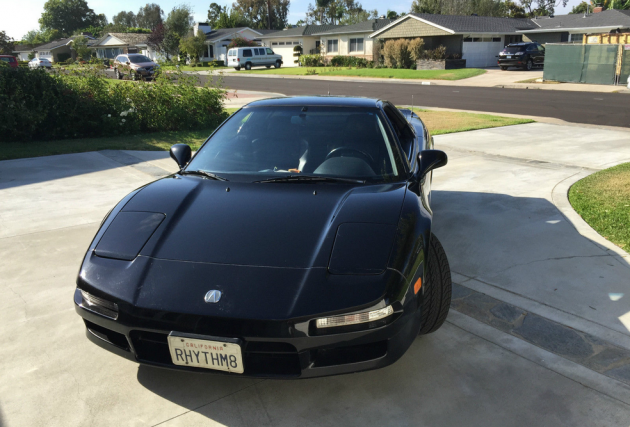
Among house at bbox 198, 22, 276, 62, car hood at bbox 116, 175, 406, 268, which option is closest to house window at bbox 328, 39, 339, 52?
house at bbox 198, 22, 276, 62

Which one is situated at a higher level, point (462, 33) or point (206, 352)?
point (462, 33)

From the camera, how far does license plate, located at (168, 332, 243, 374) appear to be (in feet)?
8.01

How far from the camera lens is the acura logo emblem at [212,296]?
100.0 inches

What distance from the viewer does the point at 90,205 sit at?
6.32 metres

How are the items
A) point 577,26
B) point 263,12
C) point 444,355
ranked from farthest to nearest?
point 263,12
point 577,26
point 444,355

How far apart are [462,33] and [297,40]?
22493 millimetres

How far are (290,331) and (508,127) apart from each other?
1105 centimetres

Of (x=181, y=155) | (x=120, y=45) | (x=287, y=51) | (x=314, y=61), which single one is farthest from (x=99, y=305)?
(x=120, y=45)

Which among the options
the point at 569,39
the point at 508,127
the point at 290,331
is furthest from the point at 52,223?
the point at 569,39

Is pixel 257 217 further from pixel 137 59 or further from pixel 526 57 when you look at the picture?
pixel 526 57

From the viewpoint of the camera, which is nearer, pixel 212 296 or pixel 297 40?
pixel 212 296

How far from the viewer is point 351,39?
5109 centimetres

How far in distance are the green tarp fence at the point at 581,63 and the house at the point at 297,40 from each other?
31023mm

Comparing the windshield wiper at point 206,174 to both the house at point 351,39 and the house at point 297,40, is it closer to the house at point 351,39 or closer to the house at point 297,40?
the house at point 351,39
